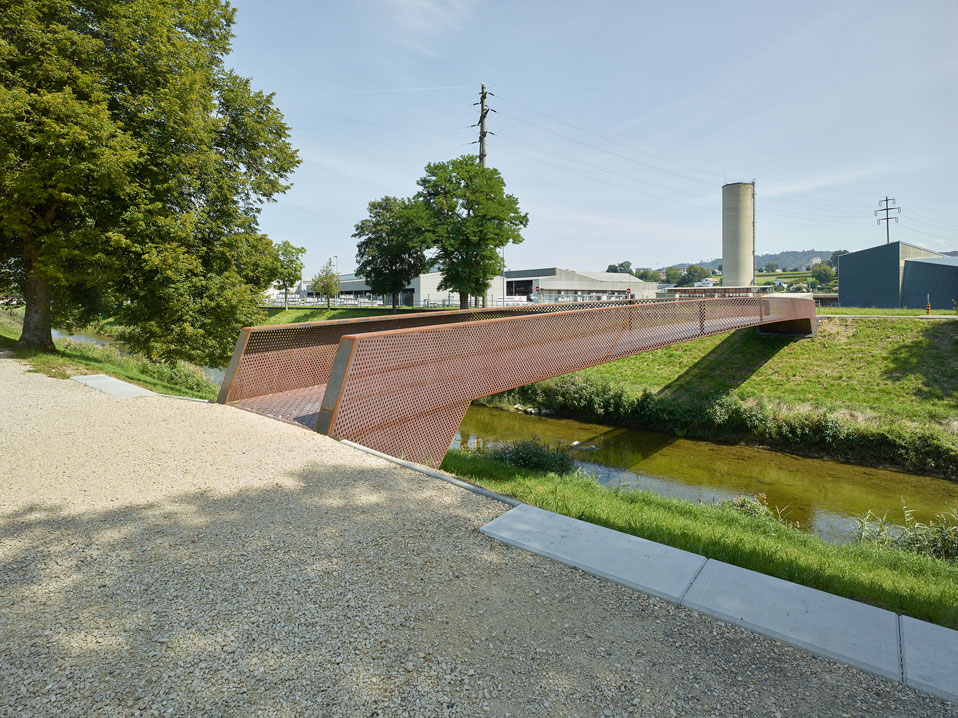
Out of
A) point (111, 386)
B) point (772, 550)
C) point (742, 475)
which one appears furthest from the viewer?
point (742, 475)

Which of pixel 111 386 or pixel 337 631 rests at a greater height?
pixel 111 386

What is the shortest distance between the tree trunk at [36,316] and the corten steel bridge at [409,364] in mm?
8980

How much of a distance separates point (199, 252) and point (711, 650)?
15.7 meters

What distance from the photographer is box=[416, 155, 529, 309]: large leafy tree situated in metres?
32.5

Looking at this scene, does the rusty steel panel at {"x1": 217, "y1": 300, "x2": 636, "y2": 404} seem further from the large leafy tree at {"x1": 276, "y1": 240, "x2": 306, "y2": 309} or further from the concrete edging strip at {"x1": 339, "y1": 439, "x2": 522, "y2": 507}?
the large leafy tree at {"x1": 276, "y1": 240, "x2": 306, "y2": 309}

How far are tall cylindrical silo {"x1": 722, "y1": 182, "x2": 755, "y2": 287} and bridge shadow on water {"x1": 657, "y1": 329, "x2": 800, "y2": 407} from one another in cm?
2693

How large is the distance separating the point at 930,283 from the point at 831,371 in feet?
101

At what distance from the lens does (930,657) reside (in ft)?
9.21

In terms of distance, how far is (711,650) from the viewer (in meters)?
2.84


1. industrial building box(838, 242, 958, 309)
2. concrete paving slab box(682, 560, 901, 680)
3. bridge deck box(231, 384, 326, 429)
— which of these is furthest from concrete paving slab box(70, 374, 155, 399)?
industrial building box(838, 242, 958, 309)

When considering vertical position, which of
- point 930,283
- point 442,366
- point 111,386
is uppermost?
point 930,283

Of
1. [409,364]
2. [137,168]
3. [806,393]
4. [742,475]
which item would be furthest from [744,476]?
[137,168]

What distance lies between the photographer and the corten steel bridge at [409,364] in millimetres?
7125

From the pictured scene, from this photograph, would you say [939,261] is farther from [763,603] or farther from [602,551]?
[602,551]
